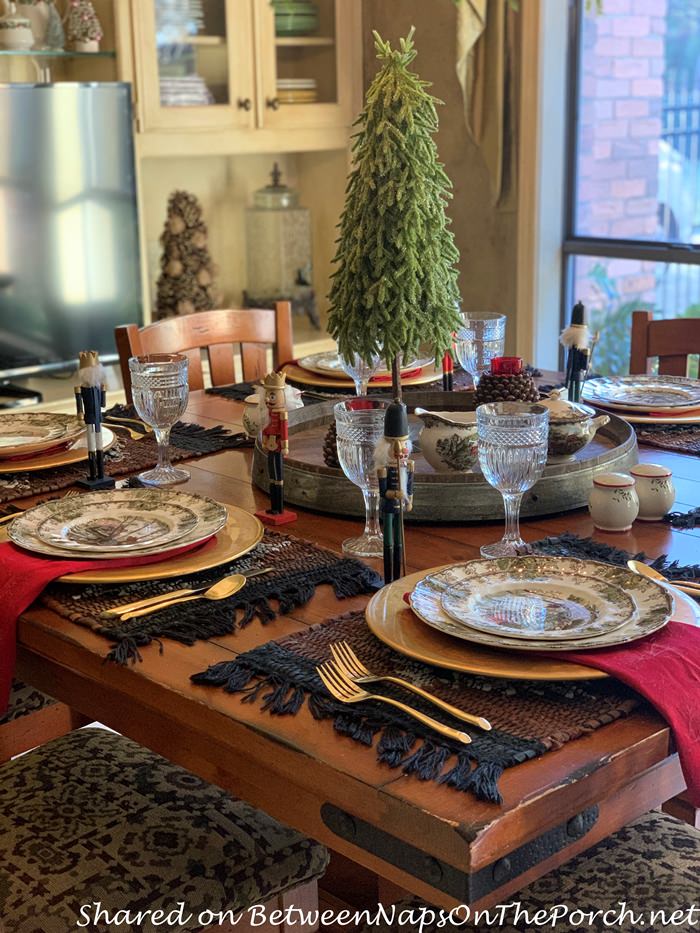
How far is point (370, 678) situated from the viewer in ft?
3.58

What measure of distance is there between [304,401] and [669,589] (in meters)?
1.16

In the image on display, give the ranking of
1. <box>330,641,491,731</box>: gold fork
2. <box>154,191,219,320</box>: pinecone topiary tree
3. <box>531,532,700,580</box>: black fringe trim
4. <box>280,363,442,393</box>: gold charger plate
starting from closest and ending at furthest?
<box>330,641,491,731</box>: gold fork → <box>531,532,700,580</box>: black fringe trim → <box>280,363,442,393</box>: gold charger plate → <box>154,191,219,320</box>: pinecone topiary tree

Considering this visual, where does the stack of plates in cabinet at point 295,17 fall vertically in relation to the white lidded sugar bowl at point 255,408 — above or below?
above

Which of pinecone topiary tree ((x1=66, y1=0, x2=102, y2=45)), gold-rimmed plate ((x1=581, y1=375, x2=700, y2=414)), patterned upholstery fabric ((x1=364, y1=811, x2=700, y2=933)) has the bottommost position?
patterned upholstery fabric ((x1=364, y1=811, x2=700, y2=933))

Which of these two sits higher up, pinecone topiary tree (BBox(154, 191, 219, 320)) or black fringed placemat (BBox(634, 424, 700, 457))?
pinecone topiary tree (BBox(154, 191, 219, 320))

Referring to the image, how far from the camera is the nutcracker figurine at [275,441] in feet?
5.18

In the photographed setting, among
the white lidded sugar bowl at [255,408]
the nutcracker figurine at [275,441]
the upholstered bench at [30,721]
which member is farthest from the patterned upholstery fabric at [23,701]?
the nutcracker figurine at [275,441]

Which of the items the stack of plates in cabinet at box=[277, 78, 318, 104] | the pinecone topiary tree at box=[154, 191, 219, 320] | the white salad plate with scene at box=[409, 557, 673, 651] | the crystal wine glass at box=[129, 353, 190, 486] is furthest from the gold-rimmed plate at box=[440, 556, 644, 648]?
the stack of plates in cabinet at box=[277, 78, 318, 104]

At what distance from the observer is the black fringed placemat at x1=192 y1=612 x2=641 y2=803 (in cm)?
95

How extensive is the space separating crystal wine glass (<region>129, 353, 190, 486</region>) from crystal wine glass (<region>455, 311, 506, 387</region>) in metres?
0.56

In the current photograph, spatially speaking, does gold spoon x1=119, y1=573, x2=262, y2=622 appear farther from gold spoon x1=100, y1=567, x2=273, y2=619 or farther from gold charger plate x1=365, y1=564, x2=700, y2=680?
gold charger plate x1=365, y1=564, x2=700, y2=680

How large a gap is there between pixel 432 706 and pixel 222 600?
0.35m

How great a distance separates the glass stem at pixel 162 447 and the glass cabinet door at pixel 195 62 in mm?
2178

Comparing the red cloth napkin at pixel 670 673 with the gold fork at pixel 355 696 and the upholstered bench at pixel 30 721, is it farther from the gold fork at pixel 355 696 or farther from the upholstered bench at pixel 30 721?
the upholstered bench at pixel 30 721
